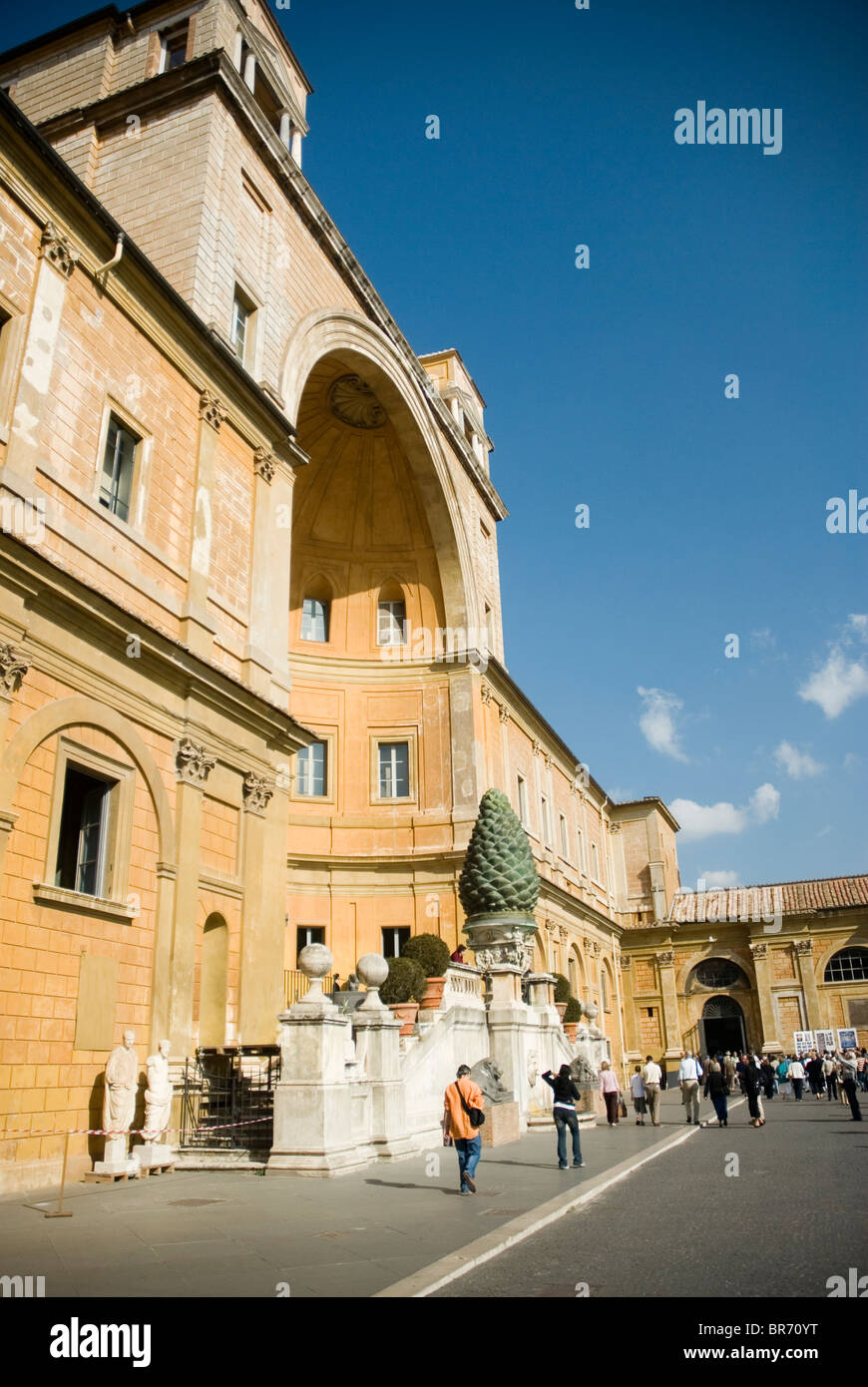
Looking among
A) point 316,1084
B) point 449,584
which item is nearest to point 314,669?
point 449,584

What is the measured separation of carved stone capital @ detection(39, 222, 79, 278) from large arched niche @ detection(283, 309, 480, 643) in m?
15.3

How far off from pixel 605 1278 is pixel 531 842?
29.7m

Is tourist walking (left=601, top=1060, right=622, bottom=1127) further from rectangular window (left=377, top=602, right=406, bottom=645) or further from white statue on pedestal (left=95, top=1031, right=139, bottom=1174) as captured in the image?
rectangular window (left=377, top=602, right=406, bottom=645)

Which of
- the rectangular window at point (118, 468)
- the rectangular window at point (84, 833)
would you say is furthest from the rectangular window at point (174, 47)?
the rectangular window at point (84, 833)

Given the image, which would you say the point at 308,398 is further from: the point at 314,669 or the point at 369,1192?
the point at 369,1192

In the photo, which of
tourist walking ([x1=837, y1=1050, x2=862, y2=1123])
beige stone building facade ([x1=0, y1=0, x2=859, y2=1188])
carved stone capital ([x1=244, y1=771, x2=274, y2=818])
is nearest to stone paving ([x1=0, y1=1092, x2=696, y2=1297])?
beige stone building facade ([x1=0, y1=0, x2=859, y2=1188])

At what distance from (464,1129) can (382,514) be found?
2389 centimetres

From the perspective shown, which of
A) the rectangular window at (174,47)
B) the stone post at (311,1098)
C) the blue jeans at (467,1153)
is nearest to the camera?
the blue jeans at (467,1153)

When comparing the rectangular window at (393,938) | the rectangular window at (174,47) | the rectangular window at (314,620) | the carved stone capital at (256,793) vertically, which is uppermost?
the rectangular window at (174,47)

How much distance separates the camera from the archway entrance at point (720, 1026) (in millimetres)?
48625

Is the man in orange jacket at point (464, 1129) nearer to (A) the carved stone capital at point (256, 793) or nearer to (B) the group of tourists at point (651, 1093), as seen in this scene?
(B) the group of tourists at point (651, 1093)

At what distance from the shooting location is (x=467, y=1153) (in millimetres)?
9773

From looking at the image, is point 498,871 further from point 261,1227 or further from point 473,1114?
point 261,1227

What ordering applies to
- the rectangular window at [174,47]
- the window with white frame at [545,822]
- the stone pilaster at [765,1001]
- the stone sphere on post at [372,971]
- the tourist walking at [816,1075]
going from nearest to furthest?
the stone sphere on post at [372,971], the rectangular window at [174,47], the tourist walking at [816,1075], the window with white frame at [545,822], the stone pilaster at [765,1001]
